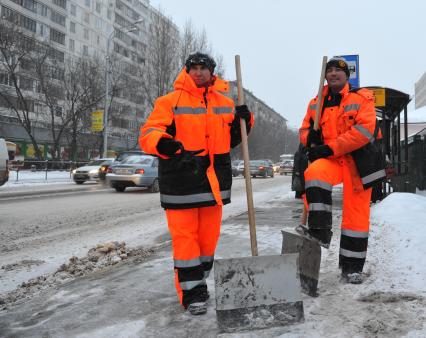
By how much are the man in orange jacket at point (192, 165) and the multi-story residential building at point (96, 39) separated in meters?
29.0

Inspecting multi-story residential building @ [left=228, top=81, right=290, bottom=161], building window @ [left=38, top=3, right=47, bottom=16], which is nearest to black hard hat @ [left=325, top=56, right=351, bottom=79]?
multi-story residential building @ [left=228, top=81, right=290, bottom=161]

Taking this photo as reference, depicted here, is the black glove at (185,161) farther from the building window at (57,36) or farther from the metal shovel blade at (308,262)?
the building window at (57,36)

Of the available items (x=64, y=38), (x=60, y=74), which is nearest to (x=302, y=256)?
(x=60, y=74)

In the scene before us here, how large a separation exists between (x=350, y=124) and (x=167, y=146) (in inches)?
60.3

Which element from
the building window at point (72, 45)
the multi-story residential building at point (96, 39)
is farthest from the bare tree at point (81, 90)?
the building window at point (72, 45)

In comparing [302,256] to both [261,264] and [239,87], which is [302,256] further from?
[239,87]

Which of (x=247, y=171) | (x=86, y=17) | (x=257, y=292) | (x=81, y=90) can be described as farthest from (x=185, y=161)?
(x=86, y=17)

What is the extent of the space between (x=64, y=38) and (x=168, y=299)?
204ft

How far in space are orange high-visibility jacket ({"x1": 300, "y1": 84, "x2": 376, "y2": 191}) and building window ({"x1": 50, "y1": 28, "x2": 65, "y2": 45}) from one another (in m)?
58.5

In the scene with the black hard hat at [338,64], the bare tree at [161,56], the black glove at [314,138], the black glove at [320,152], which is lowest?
the black glove at [320,152]

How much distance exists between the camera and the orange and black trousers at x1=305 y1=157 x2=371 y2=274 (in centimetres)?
341

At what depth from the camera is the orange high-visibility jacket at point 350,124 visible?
3.47m

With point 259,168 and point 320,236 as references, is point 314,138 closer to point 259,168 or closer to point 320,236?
point 320,236

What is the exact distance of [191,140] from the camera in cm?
320
